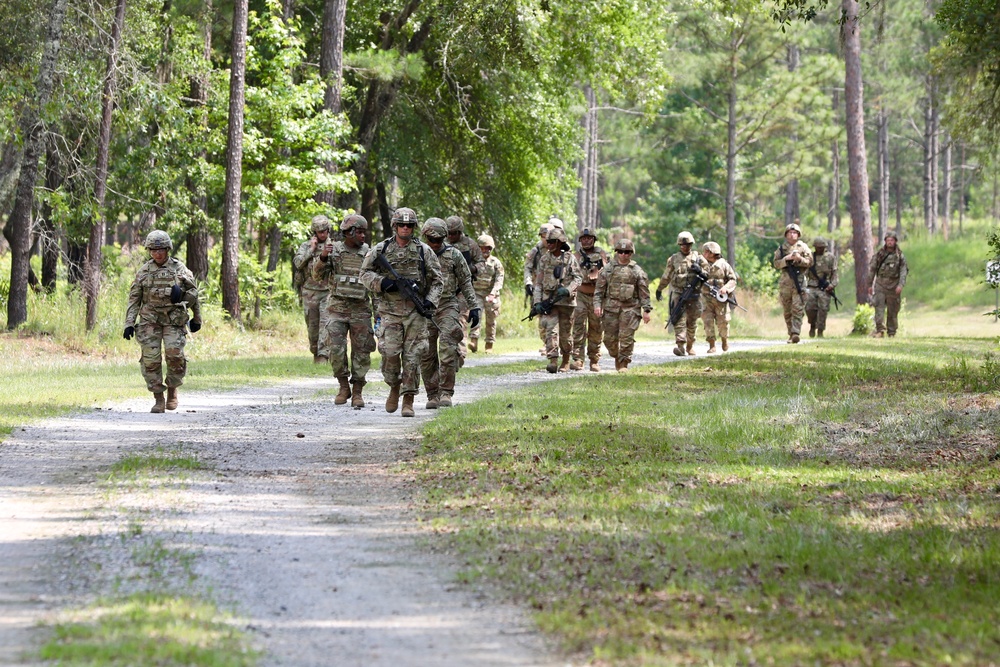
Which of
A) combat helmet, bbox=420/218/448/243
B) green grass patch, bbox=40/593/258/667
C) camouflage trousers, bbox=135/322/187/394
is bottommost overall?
green grass patch, bbox=40/593/258/667

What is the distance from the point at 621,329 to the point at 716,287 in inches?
192

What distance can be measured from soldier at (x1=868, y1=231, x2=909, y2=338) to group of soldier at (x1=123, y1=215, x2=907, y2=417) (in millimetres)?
4532

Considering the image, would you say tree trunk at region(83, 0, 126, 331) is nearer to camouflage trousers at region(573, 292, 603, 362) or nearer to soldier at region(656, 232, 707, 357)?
camouflage trousers at region(573, 292, 603, 362)

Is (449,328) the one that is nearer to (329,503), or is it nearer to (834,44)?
(329,503)

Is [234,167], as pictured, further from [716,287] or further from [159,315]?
[159,315]

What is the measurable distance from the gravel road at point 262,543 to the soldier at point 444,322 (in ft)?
5.36

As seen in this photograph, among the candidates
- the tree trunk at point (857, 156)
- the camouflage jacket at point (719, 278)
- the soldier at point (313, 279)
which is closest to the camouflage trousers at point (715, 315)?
the camouflage jacket at point (719, 278)

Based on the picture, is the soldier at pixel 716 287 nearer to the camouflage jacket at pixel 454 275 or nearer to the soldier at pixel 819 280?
the soldier at pixel 819 280

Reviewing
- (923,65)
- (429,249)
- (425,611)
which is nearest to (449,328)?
(429,249)

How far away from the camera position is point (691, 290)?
23703 millimetres

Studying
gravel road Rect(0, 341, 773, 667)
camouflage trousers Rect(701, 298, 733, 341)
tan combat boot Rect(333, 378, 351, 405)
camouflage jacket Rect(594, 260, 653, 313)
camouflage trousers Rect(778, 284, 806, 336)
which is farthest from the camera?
camouflage trousers Rect(778, 284, 806, 336)

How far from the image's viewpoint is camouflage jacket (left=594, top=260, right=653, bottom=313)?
19.6m

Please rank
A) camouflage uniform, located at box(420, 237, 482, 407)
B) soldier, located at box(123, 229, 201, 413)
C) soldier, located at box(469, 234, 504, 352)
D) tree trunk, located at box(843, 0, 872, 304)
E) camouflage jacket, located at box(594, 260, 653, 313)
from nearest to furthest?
camouflage uniform, located at box(420, 237, 482, 407) → soldier, located at box(123, 229, 201, 413) → camouflage jacket, located at box(594, 260, 653, 313) → soldier, located at box(469, 234, 504, 352) → tree trunk, located at box(843, 0, 872, 304)

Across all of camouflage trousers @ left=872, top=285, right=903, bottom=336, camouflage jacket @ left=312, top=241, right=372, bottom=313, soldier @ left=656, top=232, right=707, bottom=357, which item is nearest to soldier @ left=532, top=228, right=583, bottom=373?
soldier @ left=656, top=232, right=707, bottom=357
